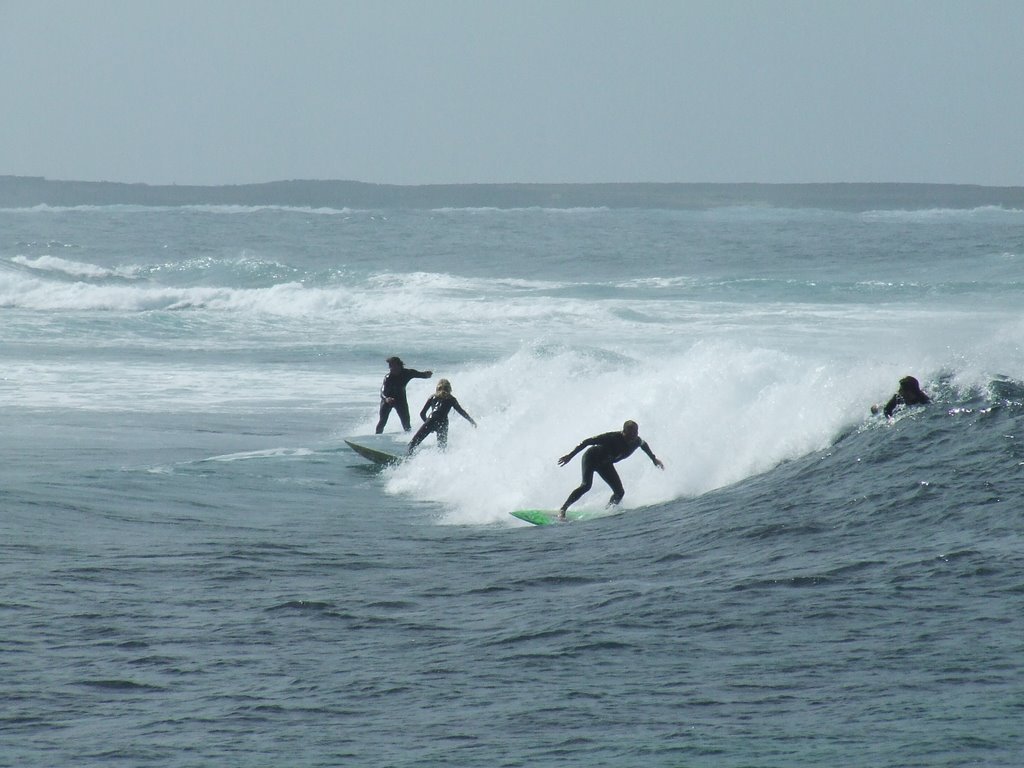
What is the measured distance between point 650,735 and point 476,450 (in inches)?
434

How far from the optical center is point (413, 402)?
2420cm

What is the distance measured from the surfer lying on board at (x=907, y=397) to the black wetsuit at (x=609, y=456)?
2.51 metres

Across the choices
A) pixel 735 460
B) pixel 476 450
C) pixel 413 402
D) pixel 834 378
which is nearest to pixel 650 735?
pixel 735 460

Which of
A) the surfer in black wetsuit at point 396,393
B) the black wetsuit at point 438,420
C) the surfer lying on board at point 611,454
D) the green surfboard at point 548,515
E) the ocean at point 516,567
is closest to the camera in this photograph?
the ocean at point 516,567

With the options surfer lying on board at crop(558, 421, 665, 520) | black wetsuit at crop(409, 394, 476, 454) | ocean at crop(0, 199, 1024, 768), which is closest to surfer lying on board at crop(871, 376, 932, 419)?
ocean at crop(0, 199, 1024, 768)

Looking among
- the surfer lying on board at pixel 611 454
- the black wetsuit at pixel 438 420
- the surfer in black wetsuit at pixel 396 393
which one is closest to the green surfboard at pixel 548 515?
the surfer lying on board at pixel 611 454

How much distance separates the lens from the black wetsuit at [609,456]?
549 inches

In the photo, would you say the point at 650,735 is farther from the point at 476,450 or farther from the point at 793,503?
the point at 476,450

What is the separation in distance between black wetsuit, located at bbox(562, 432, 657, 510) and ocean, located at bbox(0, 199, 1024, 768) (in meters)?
0.44

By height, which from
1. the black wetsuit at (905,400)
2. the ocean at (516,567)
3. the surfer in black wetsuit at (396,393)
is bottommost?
the ocean at (516,567)

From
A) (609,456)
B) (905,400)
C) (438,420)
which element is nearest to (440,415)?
(438,420)

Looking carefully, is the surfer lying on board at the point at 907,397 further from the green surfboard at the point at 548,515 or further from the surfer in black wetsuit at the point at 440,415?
the surfer in black wetsuit at the point at 440,415

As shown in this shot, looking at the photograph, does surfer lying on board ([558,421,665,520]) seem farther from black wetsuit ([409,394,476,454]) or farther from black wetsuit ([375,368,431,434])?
black wetsuit ([375,368,431,434])

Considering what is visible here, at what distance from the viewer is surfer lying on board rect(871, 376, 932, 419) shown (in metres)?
14.0
